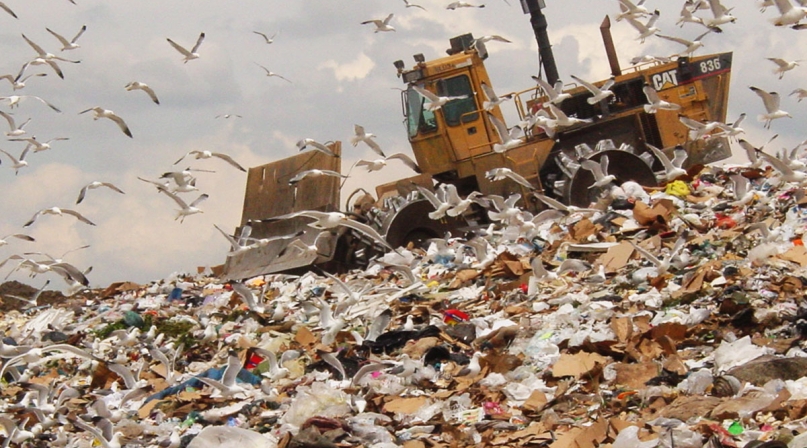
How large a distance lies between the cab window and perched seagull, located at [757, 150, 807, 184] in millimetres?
4174

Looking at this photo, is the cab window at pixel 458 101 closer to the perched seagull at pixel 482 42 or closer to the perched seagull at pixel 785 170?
the perched seagull at pixel 482 42

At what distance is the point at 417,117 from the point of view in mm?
12023

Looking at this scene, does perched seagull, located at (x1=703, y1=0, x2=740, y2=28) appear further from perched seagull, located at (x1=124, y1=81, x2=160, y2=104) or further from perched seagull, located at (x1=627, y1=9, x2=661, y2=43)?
perched seagull, located at (x1=124, y1=81, x2=160, y2=104)

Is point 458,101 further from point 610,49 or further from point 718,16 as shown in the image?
point 718,16

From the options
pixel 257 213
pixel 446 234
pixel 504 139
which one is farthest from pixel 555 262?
pixel 257 213

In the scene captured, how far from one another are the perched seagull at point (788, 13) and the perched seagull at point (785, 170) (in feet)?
3.20

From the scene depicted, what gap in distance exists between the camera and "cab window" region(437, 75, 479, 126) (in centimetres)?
1184

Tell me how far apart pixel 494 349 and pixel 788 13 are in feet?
11.3

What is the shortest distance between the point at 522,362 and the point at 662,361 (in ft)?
2.98

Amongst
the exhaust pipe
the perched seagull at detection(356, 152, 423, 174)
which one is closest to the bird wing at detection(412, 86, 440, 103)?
the perched seagull at detection(356, 152, 423, 174)

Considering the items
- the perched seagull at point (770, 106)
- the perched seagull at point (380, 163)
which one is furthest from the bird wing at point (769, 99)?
the perched seagull at point (380, 163)

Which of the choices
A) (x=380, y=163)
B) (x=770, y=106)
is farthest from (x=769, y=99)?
(x=380, y=163)

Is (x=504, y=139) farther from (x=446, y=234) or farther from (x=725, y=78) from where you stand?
(x=725, y=78)

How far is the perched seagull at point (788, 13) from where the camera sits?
783 centimetres
